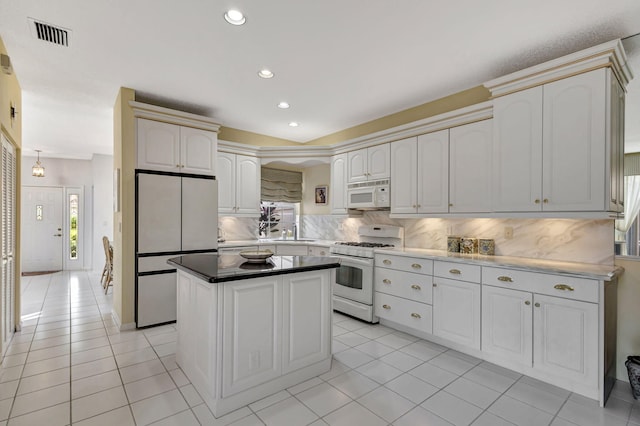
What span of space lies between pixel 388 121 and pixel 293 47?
217 centimetres

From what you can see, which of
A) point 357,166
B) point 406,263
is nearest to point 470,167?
point 406,263

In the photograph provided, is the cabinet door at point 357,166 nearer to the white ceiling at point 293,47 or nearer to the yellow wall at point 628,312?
the white ceiling at point 293,47

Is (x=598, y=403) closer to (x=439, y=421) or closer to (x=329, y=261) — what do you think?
(x=439, y=421)

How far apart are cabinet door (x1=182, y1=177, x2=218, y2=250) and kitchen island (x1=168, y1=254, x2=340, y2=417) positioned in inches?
53.1

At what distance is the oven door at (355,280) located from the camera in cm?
394

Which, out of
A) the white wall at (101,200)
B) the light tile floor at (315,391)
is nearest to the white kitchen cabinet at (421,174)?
the light tile floor at (315,391)

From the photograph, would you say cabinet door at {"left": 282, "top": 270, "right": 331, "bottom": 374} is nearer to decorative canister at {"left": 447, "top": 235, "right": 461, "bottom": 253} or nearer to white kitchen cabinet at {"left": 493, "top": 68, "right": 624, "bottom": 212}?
decorative canister at {"left": 447, "top": 235, "right": 461, "bottom": 253}

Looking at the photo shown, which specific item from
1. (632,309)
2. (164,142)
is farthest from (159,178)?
(632,309)

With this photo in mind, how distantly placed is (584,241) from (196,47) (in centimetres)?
382

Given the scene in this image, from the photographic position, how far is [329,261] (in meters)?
2.76

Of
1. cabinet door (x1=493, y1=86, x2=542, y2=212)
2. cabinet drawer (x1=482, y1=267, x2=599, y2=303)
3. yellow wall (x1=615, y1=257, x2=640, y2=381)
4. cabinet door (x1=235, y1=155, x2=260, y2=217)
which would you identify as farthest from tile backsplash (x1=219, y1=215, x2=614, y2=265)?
cabinet door (x1=235, y1=155, x2=260, y2=217)

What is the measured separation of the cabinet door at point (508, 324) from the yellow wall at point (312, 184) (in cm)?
312

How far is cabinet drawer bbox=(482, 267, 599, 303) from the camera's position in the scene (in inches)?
91.8

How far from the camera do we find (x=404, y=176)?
3980 millimetres
